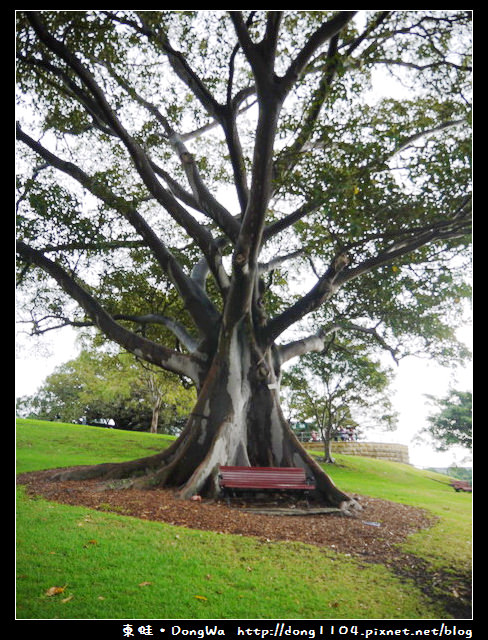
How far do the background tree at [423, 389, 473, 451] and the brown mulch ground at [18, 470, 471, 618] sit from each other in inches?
636

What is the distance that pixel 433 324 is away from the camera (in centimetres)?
1291

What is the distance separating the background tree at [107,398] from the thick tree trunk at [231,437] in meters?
13.8

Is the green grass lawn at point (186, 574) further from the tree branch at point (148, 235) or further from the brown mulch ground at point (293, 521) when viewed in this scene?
the tree branch at point (148, 235)

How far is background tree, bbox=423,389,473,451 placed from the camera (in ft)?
75.3

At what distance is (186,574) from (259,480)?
4.14 metres

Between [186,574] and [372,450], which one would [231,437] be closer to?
[186,574]

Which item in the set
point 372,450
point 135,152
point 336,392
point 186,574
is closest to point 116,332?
point 135,152

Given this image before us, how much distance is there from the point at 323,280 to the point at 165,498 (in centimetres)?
586

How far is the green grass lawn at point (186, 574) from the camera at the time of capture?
349 cm

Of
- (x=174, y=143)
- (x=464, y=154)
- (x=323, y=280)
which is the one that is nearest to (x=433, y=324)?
(x=323, y=280)

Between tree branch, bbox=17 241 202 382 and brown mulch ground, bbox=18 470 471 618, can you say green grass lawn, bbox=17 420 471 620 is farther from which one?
tree branch, bbox=17 241 202 382

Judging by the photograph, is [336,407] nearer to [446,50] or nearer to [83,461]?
[83,461]

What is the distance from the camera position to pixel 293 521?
6836 mm

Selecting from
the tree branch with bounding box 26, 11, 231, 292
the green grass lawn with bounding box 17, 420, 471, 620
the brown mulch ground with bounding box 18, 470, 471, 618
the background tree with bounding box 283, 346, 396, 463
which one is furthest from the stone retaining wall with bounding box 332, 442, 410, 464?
the green grass lawn with bounding box 17, 420, 471, 620
